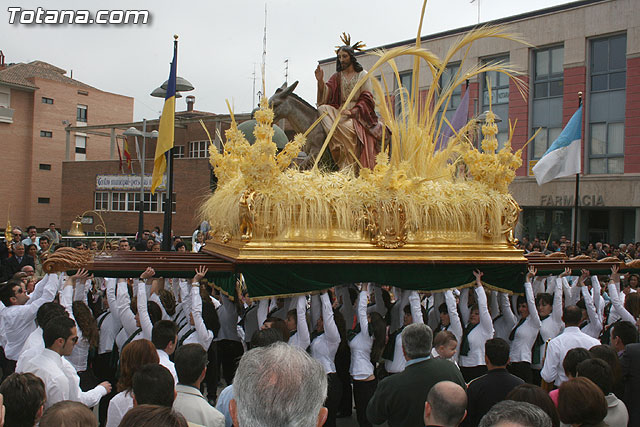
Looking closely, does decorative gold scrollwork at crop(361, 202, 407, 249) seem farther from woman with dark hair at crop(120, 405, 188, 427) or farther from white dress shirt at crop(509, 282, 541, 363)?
woman with dark hair at crop(120, 405, 188, 427)

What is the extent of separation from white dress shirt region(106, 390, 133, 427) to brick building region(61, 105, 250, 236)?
88.1 ft

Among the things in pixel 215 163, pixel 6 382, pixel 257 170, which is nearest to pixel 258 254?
pixel 257 170

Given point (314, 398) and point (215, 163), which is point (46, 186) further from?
point (314, 398)

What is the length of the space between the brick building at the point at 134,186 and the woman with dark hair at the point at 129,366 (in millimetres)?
26660

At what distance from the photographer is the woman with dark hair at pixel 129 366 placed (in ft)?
12.7

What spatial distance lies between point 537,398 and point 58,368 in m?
3.17

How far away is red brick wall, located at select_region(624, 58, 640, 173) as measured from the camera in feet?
71.5

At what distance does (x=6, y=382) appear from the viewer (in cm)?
321

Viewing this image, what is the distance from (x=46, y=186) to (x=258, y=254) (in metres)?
37.7

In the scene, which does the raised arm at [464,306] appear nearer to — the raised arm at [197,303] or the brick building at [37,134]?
the raised arm at [197,303]

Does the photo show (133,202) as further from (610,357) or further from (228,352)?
(610,357)

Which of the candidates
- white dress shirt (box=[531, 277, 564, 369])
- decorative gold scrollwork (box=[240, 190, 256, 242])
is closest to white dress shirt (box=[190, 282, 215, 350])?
decorative gold scrollwork (box=[240, 190, 256, 242])

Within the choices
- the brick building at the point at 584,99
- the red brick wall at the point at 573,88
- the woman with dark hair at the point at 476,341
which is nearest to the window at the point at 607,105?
the brick building at the point at 584,99

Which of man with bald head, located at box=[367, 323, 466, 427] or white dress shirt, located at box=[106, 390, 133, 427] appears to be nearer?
white dress shirt, located at box=[106, 390, 133, 427]
